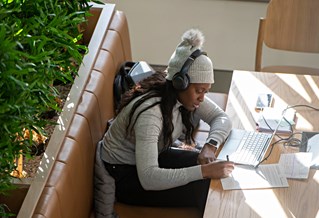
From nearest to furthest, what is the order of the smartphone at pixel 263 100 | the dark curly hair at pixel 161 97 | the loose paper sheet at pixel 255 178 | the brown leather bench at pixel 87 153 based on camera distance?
the brown leather bench at pixel 87 153 < the loose paper sheet at pixel 255 178 < the dark curly hair at pixel 161 97 < the smartphone at pixel 263 100

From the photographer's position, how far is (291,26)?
3.66 meters

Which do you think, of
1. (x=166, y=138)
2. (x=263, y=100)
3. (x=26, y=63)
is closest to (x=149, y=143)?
(x=166, y=138)

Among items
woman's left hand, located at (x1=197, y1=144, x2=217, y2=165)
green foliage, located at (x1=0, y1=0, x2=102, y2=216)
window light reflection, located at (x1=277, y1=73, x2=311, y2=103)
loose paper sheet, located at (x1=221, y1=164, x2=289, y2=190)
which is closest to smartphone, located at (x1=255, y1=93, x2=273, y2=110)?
window light reflection, located at (x1=277, y1=73, x2=311, y2=103)

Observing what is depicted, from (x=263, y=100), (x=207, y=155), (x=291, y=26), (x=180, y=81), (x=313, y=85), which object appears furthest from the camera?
(x=291, y=26)

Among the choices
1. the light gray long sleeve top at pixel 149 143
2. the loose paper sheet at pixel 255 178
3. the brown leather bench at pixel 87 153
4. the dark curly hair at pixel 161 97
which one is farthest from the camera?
the dark curly hair at pixel 161 97

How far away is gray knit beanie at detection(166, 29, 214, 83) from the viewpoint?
104 inches

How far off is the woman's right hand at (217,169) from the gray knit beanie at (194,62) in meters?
0.33

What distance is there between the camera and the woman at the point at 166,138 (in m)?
2.57

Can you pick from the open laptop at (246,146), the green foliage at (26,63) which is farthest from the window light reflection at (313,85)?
the green foliage at (26,63)

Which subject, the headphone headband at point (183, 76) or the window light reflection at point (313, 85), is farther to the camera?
the window light reflection at point (313, 85)

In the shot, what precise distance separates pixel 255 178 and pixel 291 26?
1392mm

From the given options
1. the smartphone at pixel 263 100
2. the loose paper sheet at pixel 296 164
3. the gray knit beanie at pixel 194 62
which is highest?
the gray knit beanie at pixel 194 62

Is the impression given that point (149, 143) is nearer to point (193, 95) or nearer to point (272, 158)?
point (193, 95)

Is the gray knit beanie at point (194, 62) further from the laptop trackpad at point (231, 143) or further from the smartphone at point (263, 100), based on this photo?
the smartphone at point (263, 100)
